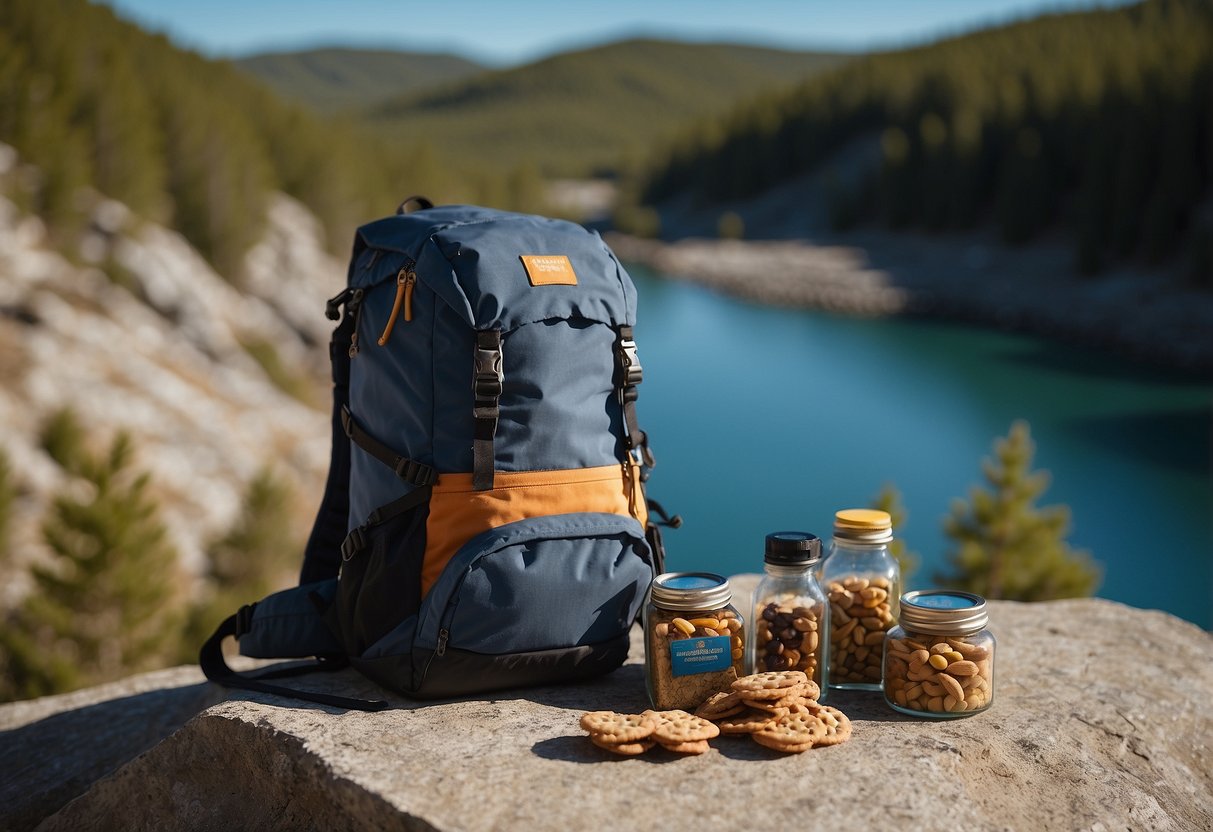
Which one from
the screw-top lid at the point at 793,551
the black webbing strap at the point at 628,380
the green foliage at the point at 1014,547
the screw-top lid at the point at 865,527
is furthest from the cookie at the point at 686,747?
the green foliage at the point at 1014,547

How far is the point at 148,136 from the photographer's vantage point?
18.5 m

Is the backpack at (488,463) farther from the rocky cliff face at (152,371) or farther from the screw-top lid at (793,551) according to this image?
the rocky cliff face at (152,371)

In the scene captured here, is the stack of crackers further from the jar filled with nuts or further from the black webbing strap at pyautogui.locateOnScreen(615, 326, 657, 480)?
the black webbing strap at pyautogui.locateOnScreen(615, 326, 657, 480)

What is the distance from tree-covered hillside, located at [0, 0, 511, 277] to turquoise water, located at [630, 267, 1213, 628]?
8.83 meters

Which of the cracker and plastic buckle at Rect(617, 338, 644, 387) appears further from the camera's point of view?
plastic buckle at Rect(617, 338, 644, 387)

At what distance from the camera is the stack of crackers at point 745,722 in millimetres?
2410

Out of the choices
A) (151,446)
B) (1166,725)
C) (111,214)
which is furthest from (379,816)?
(111,214)

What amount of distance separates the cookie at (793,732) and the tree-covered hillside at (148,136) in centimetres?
1512

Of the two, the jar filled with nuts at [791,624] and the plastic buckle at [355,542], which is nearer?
the jar filled with nuts at [791,624]

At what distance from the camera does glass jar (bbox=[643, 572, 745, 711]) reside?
2615 mm

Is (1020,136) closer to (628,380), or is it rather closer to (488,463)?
(628,380)

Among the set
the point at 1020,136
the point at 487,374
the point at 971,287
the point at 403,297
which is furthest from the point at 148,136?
the point at 1020,136

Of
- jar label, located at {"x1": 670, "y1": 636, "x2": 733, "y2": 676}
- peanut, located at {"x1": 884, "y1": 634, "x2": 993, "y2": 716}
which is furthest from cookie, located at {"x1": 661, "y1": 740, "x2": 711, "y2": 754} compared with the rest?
peanut, located at {"x1": 884, "y1": 634, "x2": 993, "y2": 716}

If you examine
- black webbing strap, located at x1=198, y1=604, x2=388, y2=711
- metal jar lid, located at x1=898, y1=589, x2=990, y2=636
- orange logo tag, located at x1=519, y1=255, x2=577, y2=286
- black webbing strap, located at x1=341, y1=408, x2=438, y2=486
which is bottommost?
black webbing strap, located at x1=198, y1=604, x2=388, y2=711
